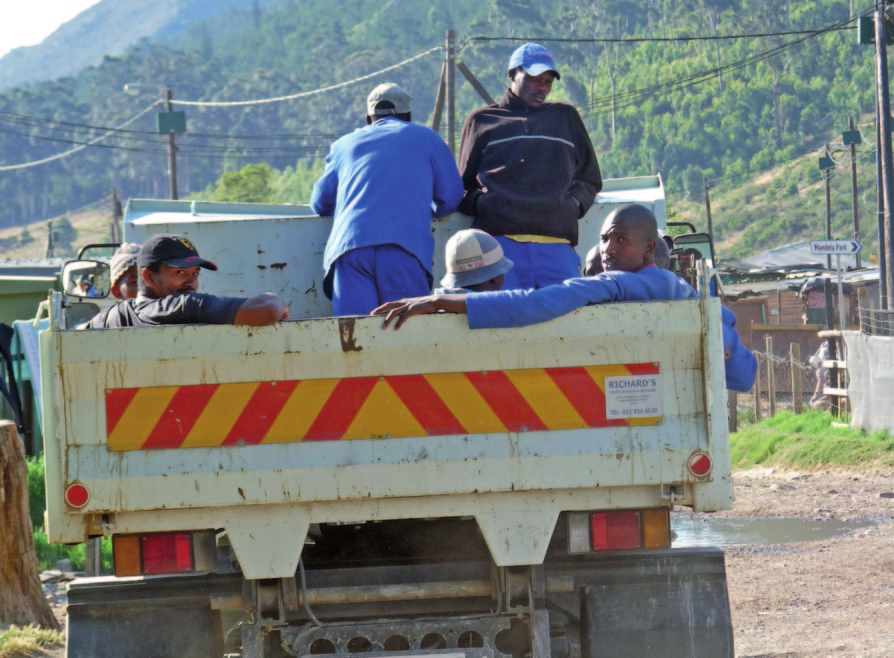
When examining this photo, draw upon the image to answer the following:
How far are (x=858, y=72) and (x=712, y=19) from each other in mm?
21039

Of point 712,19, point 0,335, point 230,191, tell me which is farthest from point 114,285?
point 712,19

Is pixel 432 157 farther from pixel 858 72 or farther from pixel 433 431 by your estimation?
pixel 858 72

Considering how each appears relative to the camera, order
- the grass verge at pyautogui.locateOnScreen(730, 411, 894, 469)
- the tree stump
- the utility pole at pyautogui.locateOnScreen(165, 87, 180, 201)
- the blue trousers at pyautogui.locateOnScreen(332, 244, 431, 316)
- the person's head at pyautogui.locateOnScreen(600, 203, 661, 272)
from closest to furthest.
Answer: the person's head at pyautogui.locateOnScreen(600, 203, 661, 272)
the blue trousers at pyautogui.locateOnScreen(332, 244, 431, 316)
the tree stump
the grass verge at pyautogui.locateOnScreen(730, 411, 894, 469)
the utility pole at pyautogui.locateOnScreen(165, 87, 180, 201)

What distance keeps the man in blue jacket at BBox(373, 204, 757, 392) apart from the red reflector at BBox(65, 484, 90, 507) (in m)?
1.06

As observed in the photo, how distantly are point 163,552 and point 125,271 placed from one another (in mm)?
2204

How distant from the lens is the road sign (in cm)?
1488

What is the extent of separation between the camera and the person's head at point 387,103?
5.26 meters

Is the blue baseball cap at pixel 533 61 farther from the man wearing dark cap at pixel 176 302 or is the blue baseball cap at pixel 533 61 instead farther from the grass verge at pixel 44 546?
the grass verge at pixel 44 546

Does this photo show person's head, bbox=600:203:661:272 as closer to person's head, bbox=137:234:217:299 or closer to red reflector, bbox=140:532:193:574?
person's head, bbox=137:234:217:299

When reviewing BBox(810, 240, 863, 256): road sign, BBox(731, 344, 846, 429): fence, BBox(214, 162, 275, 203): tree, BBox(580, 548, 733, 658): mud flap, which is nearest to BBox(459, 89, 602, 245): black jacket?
BBox(580, 548, 733, 658): mud flap

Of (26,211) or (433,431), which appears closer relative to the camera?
(433,431)

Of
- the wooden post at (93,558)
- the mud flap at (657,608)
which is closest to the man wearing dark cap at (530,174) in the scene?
the mud flap at (657,608)

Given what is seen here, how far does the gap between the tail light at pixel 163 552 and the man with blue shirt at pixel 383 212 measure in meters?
1.26

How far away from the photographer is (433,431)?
3.68m
